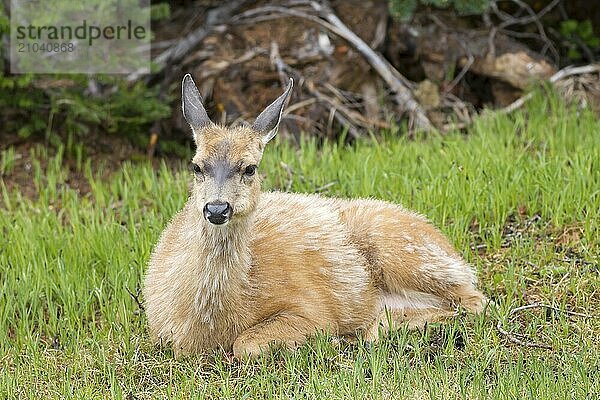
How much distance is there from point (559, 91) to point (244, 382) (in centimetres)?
541

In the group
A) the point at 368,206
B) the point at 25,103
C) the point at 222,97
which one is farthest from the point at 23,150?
the point at 368,206

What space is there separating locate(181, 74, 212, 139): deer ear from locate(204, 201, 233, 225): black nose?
637mm

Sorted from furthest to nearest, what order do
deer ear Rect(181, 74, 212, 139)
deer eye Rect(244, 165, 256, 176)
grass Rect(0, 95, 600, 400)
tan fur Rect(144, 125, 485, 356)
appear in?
deer ear Rect(181, 74, 212, 139), tan fur Rect(144, 125, 485, 356), deer eye Rect(244, 165, 256, 176), grass Rect(0, 95, 600, 400)

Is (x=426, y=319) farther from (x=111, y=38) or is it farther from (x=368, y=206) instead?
(x=111, y=38)

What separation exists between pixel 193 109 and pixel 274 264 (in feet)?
3.33

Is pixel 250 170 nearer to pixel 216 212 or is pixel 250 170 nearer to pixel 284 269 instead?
pixel 216 212

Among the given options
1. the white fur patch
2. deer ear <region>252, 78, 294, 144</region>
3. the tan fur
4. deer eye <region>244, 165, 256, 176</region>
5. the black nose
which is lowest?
the white fur patch

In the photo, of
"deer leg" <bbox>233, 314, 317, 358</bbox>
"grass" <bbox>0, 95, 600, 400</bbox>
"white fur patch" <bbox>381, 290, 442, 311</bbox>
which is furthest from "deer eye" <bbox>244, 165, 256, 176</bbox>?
"white fur patch" <bbox>381, 290, 442, 311</bbox>

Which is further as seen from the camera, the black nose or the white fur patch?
the white fur patch

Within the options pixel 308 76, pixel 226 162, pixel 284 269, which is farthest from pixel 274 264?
pixel 308 76

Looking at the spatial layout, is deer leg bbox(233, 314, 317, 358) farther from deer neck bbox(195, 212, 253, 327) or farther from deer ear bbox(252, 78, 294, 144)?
deer ear bbox(252, 78, 294, 144)

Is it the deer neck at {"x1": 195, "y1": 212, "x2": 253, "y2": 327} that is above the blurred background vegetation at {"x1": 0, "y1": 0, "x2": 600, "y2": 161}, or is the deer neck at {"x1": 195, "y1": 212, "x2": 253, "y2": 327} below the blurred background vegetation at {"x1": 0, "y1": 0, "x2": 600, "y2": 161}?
below

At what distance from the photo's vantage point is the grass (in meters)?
5.14

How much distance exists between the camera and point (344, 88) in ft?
33.6
